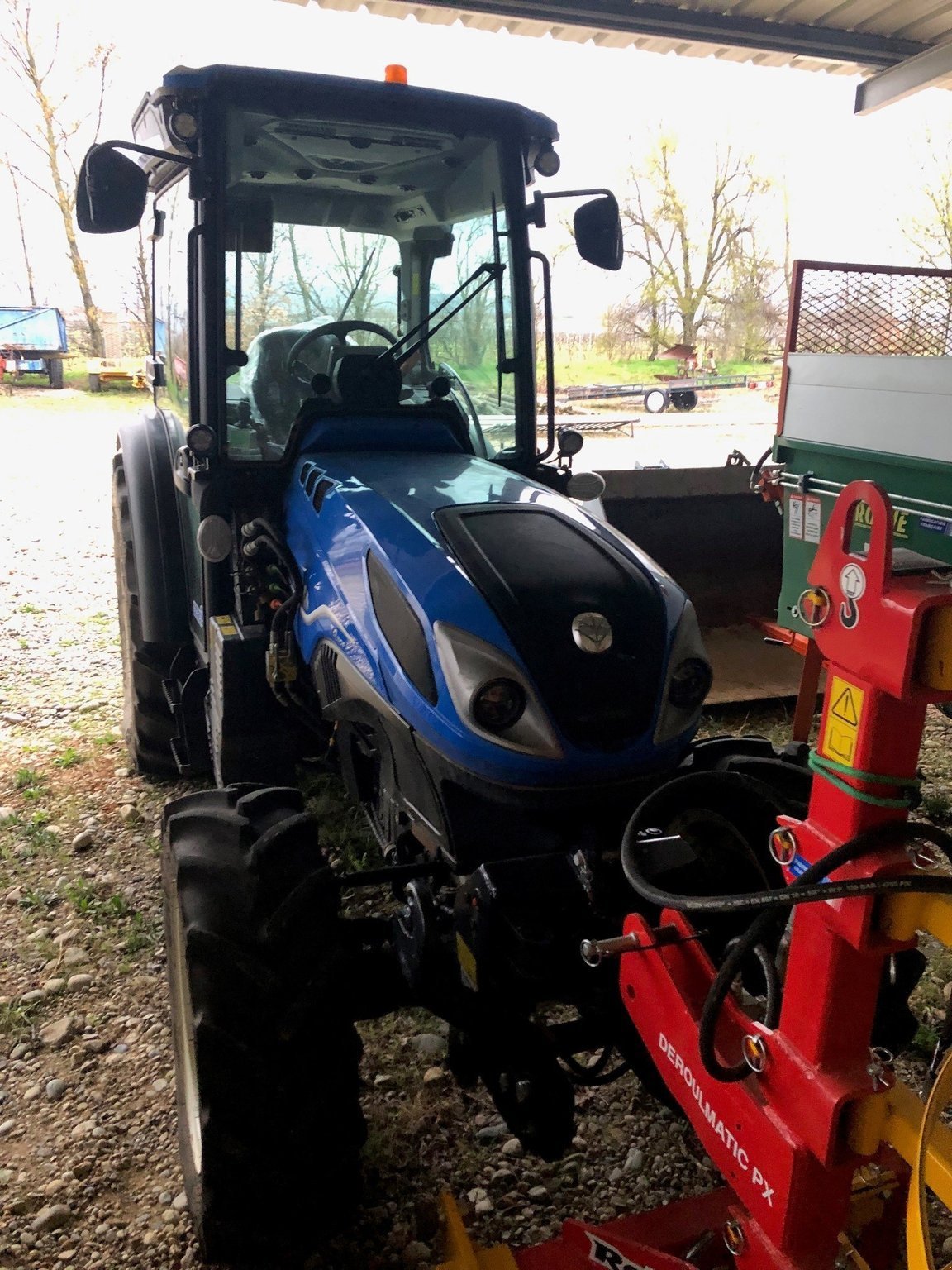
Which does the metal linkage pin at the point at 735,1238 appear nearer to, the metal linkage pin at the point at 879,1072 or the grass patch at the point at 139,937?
the metal linkage pin at the point at 879,1072

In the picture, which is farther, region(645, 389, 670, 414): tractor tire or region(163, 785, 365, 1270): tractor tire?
region(645, 389, 670, 414): tractor tire

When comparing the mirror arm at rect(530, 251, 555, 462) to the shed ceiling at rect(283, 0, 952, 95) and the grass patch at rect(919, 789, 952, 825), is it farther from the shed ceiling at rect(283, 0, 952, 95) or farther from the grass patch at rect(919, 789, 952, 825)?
the shed ceiling at rect(283, 0, 952, 95)

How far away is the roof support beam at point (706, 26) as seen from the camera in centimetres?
480

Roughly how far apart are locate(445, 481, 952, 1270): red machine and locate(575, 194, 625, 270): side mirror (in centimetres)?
181

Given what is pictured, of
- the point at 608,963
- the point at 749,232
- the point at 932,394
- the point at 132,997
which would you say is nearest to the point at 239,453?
the point at 132,997

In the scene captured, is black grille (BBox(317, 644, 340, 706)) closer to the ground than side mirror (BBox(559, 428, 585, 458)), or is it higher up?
closer to the ground

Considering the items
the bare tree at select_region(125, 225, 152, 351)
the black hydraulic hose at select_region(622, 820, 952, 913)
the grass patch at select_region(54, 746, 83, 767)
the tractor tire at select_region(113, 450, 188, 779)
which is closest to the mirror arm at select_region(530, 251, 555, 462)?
the bare tree at select_region(125, 225, 152, 351)

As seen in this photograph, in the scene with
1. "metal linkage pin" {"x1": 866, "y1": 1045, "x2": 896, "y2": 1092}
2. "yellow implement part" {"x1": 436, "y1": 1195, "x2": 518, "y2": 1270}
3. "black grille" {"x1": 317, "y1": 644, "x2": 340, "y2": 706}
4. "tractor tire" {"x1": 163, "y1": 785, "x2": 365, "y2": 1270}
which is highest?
"black grille" {"x1": 317, "y1": 644, "x2": 340, "y2": 706}

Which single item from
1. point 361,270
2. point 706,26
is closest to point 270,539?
point 361,270

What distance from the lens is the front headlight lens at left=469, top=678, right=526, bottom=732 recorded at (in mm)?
1743

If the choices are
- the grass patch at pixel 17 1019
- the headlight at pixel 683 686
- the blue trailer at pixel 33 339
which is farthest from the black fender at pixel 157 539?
the blue trailer at pixel 33 339

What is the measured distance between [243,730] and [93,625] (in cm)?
357

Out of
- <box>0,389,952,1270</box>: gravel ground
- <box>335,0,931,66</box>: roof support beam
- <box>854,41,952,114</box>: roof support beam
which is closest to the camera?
<box>0,389,952,1270</box>: gravel ground

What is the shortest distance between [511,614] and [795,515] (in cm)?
303
